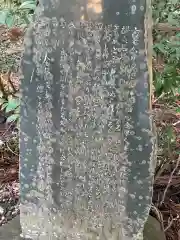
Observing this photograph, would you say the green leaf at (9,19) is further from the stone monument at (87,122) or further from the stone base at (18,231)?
the stone base at (18,231)

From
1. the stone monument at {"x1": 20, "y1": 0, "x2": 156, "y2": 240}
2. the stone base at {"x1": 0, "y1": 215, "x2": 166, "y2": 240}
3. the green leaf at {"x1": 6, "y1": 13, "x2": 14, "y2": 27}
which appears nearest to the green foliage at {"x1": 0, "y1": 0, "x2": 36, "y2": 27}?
the green leaf at {"x1": 6, "y1": 13, "x2": 14, "y2": 27}

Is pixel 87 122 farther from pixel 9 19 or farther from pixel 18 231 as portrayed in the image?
pixel 18 231

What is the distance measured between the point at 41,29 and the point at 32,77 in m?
0.16

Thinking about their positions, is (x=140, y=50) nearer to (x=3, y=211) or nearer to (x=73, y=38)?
(x=73, y=38)

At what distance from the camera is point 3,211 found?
7.04 ft

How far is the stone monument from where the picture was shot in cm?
128

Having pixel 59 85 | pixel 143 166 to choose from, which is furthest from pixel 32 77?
pixel 143 166

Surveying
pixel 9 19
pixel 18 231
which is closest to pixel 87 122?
pixel 9 19

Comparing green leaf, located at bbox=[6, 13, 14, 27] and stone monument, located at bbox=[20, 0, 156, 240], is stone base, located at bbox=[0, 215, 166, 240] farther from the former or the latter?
green leaf, located at bbox=[6, 13, 14, 27]

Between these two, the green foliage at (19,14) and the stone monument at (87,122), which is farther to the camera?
the green foliage at (19,14)

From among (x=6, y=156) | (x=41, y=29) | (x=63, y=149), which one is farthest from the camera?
(x=6, y=156)

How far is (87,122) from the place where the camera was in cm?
142

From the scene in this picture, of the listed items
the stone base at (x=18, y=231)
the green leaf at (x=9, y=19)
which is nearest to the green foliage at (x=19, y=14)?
the green leaf at (x=9, y=19)

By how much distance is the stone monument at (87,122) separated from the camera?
4.19 ft
